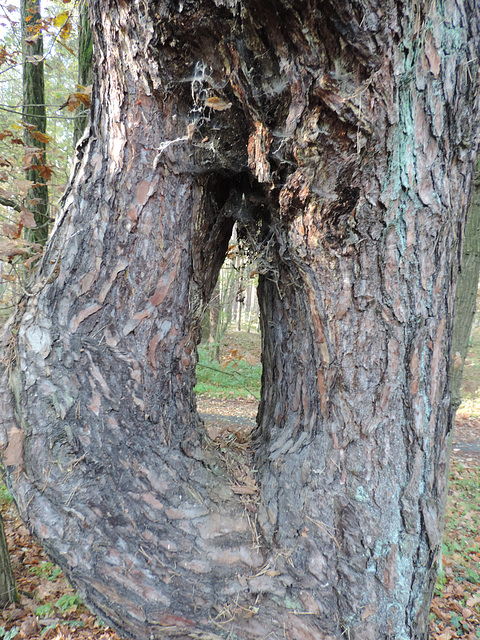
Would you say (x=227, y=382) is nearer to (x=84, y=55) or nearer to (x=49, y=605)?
(x=49, y=605)

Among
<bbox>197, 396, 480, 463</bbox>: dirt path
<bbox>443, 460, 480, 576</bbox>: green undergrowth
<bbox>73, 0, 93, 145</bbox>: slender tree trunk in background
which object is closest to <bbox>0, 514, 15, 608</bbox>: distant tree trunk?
<bbox>197, 396, 480, 463</bbox>: dirt path

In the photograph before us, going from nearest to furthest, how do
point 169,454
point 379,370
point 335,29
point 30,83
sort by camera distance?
1. point 335,29
2. point 379,370
3. point 169,454
4. point 30,83

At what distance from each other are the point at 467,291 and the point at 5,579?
4337 mm

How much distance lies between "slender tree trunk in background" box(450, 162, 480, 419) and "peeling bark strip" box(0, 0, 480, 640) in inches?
54.9

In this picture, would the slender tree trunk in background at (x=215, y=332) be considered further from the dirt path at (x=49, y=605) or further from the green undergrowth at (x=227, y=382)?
the dirt path at (x=49, y=605)

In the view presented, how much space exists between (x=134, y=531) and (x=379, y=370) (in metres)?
1.29

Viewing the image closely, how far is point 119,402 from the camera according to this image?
158 cm

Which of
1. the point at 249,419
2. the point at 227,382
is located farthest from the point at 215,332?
the point at 249,419

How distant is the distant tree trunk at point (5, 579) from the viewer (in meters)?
2.60

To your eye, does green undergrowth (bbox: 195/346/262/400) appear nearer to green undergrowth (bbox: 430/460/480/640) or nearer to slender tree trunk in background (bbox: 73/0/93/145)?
green undergrowth (bbox: 430/460/480/640)

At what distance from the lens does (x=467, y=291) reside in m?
2.75

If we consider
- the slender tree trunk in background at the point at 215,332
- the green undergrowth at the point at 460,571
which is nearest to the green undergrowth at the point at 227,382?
the slender tree trunk in background at the point at 215,332

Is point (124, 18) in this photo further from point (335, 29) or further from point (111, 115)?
point (335, 29)

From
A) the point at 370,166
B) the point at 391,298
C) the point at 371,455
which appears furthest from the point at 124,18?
the point at 371,455
